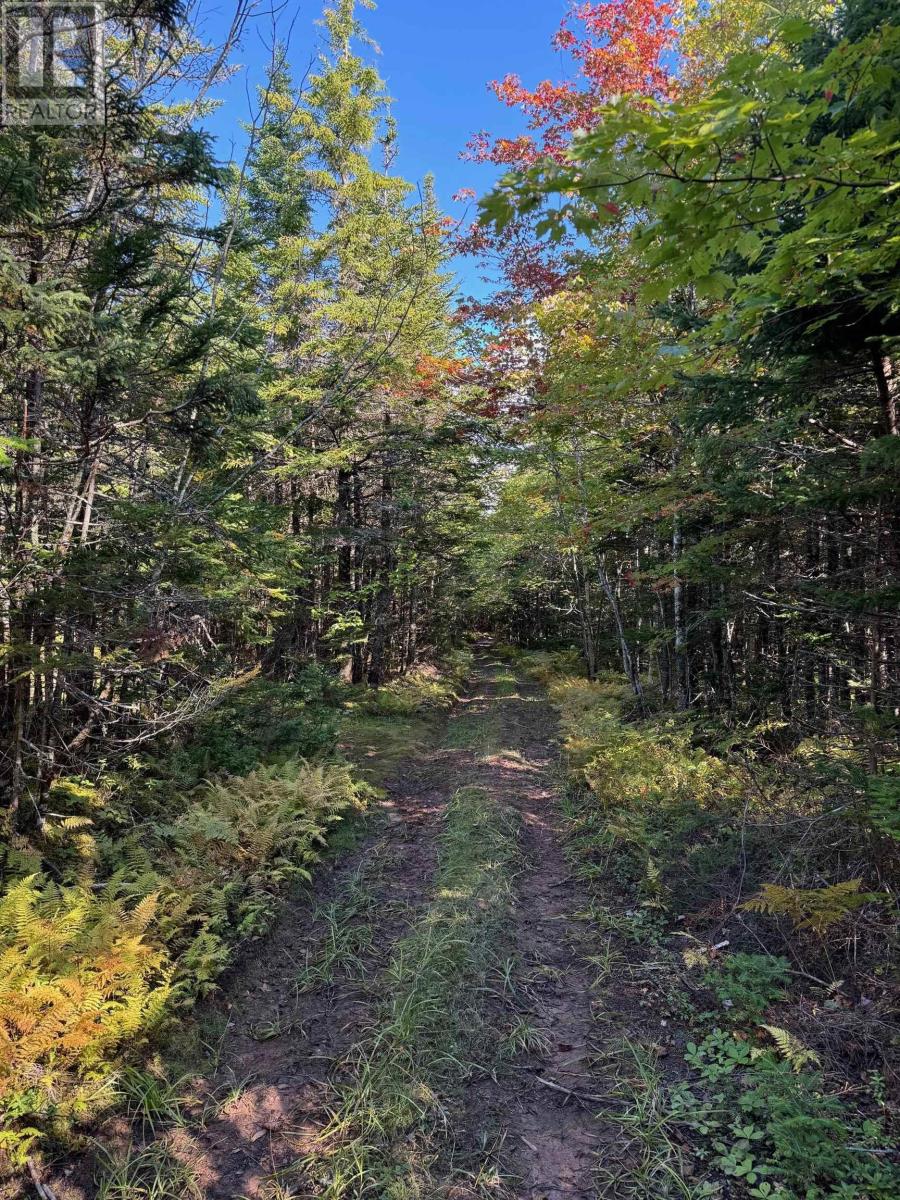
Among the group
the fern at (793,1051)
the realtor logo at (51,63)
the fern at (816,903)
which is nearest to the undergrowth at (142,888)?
the fern at (793,1051)

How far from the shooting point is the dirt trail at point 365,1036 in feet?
9.29

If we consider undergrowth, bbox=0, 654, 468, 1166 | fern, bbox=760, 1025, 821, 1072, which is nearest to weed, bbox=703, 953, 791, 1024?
fern, bbox=760, 1025, 821, 1072

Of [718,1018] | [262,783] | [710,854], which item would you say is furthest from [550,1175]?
[262,783]

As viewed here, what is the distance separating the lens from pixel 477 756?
9992mm

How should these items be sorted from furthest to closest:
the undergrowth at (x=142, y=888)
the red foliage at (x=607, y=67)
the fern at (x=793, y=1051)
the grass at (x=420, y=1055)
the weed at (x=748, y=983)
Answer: the red foliage at (x=607, y=67), the weed at (x=748, y=983), the undergrowth at (x=142, y=888), the fern at (x=793, y=1051), the grass at (x=420, y=1055)

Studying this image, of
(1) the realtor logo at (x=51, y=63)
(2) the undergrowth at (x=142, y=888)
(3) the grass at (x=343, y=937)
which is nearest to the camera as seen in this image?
(2) the undergrowth at (x=142, y=888)

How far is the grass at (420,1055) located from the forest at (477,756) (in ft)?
0.08

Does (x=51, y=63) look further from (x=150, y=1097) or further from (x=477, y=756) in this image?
(x=477, y=756)

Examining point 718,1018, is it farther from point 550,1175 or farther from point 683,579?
point 683,579

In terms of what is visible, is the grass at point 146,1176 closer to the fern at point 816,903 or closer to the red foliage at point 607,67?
the fern at point 816,903

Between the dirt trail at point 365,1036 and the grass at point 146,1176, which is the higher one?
the grass at point 146,1176

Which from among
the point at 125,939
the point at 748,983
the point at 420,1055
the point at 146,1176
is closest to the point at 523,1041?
the point at 420,1055

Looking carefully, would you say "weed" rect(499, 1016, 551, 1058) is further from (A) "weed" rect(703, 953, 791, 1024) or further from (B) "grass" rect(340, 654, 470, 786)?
(B) "grass" rect(340, 654, 470, 786)

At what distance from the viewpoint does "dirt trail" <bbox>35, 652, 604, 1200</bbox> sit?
9.29 feet
